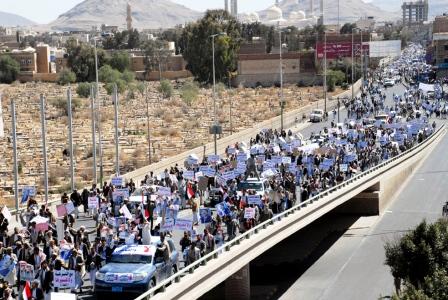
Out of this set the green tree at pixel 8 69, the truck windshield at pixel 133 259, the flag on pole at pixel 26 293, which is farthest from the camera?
the green tree at pixel 8 69

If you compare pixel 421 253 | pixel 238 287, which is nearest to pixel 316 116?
pixel 238 287

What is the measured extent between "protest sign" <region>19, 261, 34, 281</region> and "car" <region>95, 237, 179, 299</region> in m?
1.33

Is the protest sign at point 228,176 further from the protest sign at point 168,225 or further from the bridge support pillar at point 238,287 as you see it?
the protest sign at point 168,225

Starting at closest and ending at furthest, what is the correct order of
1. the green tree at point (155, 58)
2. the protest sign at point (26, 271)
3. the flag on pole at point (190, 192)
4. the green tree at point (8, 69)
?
the protest sign at point (26, 271) → the flag on pole at point (190, 192) → the green tree at point (8, 69) → the green tree at point (155, 58)

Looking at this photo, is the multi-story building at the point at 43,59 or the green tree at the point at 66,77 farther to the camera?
the multi-story building at the point at 43,59

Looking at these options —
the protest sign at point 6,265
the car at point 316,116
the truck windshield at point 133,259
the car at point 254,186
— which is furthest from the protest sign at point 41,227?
the car at point 316,116

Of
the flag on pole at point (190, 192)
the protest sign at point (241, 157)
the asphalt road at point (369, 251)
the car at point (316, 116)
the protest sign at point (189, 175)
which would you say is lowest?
the asphalt road at point (369, 251)

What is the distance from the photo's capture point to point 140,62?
14562 centimetres

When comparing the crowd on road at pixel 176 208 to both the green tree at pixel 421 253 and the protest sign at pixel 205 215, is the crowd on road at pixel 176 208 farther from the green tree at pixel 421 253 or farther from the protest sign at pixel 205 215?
the green tree at pixel 421 253

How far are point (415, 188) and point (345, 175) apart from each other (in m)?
12.2

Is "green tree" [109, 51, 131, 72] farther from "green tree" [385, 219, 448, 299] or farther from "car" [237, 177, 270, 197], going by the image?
"green tree" [385, 219, 448, 299]

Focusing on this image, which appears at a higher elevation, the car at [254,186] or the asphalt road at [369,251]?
the car at [254,186]

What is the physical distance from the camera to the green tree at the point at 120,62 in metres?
135

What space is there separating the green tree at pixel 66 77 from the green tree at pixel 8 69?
32.0 feet
